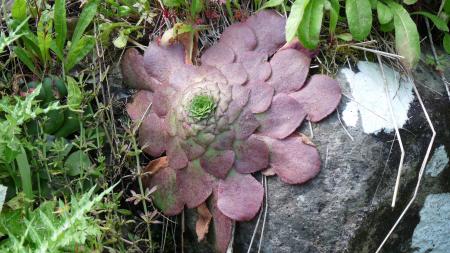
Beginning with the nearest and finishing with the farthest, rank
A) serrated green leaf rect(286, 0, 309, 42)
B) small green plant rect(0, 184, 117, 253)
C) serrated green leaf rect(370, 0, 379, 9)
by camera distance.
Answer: small green plant rect(0, 184, 117, 253)
serrated green leaf rect(286, 0, 309, 42)
serrated green leaf rect(370, 0, 379, 9)

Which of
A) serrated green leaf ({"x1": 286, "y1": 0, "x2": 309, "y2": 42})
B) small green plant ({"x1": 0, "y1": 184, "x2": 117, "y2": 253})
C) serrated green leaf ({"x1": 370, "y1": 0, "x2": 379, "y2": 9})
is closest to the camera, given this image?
small green plant ({"x1": 0, "y1": 184, "x2": 117, "y2": 253})

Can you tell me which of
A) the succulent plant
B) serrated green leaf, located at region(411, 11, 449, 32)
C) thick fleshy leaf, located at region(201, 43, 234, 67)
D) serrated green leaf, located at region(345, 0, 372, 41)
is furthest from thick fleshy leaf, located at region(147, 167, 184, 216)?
serrated green leaf, located at region(411, 11, 449, 32)

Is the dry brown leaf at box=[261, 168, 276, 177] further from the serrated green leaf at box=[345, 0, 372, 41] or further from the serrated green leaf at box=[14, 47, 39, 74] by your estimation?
the serrated green leaf at box=[14, 47, 39, 74]

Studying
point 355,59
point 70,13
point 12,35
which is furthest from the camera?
point 70,13

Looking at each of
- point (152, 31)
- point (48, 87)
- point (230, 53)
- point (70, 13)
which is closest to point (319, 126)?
point (230, 53)

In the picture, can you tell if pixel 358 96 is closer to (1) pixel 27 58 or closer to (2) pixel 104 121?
(2) pixel 104 121

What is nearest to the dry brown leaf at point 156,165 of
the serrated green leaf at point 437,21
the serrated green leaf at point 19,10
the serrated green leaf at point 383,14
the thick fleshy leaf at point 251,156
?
the thick fleshy leaf at point 251,156

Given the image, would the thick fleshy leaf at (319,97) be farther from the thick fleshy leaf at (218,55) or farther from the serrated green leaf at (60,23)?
the serrated green leaf at (60,23)

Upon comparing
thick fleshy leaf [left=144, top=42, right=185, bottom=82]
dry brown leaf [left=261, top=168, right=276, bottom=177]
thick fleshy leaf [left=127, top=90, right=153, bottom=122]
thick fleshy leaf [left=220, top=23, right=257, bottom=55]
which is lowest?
dry brown leaf [left=261, top=168, right=276, bottom=177]
